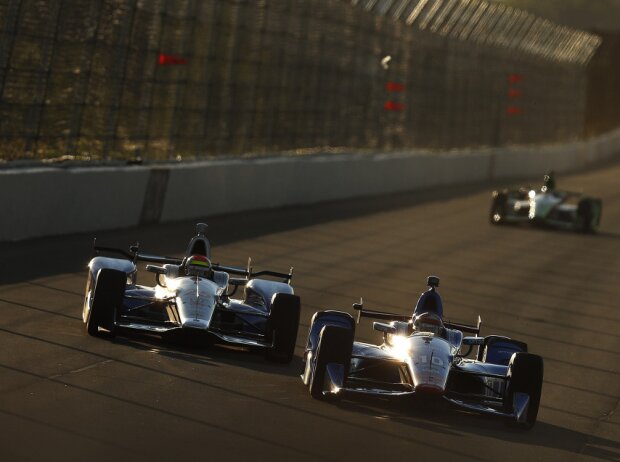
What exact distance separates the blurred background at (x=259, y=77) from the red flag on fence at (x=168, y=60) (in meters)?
0.03

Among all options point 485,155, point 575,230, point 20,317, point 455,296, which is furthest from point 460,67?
point 20,317

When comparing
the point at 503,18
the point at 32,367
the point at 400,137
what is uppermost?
the point at 503,18

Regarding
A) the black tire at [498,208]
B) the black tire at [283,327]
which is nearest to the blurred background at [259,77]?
the black tire at [498,208]

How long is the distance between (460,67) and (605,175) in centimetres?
1256

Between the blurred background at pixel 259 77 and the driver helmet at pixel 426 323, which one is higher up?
the blurred background at pixel 259 77

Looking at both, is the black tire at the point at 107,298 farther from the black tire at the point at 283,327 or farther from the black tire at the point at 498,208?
the black tire at the point at 498,208

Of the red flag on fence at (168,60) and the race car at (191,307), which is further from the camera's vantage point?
the red flag on fence at (168,60)

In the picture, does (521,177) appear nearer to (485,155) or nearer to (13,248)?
(485,155)

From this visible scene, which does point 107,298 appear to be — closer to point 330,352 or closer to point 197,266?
point 197,266

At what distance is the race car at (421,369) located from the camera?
10695 mm

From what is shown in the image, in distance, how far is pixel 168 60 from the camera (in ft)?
86.0

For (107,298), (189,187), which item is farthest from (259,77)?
(107,298)

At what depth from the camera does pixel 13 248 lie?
18.7 meters

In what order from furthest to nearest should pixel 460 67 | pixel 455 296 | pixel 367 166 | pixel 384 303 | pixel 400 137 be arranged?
pixel 460 67, pixel 400 137, pixel 367 166, pixel 455 296, pixel 384 303
